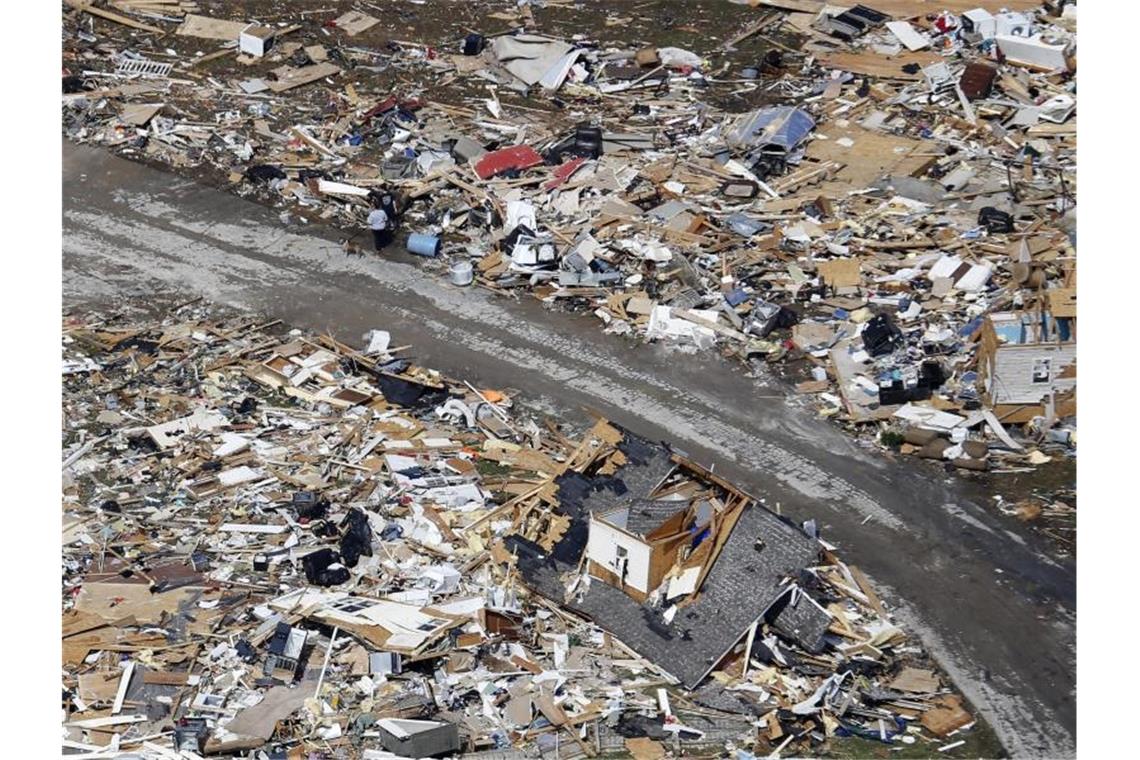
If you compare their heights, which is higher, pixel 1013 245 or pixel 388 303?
pixel 1013 245

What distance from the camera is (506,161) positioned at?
109ft

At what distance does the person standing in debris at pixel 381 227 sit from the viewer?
103 ft

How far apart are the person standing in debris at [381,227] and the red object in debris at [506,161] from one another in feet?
7.00

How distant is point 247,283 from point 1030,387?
43.1 feet

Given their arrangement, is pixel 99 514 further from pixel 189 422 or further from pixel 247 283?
pixel 247 283

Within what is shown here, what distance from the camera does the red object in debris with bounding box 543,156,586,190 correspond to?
3231 cm

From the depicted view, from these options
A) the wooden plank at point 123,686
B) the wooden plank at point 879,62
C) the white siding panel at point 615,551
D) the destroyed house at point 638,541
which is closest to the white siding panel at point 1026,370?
the destroyed house at point 638,541

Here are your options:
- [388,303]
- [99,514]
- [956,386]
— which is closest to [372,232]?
[388,303]

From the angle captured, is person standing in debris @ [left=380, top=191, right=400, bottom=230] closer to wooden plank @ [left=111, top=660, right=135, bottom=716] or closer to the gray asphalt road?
the gray asphalt road

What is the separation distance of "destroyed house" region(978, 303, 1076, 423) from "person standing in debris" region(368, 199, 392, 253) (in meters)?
11.0

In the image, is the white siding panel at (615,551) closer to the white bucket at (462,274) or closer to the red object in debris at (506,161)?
the white bucket at (462,274)

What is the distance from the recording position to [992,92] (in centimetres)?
3431

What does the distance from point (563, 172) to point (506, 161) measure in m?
1.19

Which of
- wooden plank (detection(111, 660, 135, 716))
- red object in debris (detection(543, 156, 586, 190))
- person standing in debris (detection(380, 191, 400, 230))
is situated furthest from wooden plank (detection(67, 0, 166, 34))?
wooden plank (detection(111, 660, 135, 716))
